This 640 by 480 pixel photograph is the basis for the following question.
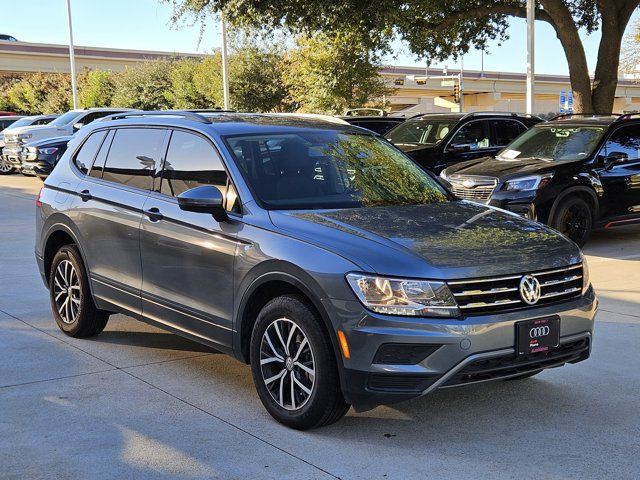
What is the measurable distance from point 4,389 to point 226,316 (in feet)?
5.21

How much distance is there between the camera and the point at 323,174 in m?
5.52

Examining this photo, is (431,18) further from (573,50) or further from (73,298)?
(73,298)

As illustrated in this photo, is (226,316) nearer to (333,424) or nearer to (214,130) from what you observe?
(333,424)

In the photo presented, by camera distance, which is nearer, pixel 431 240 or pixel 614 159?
pixel 431 240

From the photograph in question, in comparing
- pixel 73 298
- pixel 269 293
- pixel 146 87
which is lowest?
pixel 73 298

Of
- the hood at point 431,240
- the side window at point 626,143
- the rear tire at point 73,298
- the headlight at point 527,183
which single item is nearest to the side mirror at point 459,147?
the side window at point 626,143

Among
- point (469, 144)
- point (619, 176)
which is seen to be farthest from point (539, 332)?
point (469, 144)

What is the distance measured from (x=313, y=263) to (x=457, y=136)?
10.8m

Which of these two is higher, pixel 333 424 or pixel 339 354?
pixel 339 354

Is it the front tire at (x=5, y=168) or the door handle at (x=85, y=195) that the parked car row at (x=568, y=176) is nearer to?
the door handle at (x=85, y=195)

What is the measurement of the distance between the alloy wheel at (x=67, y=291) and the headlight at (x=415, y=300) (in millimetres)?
3146

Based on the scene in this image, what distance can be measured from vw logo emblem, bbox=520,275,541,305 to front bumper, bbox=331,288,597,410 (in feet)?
0.37

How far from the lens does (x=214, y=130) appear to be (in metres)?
5.54

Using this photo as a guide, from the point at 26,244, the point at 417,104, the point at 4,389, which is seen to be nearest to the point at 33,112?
the point at 417,104
